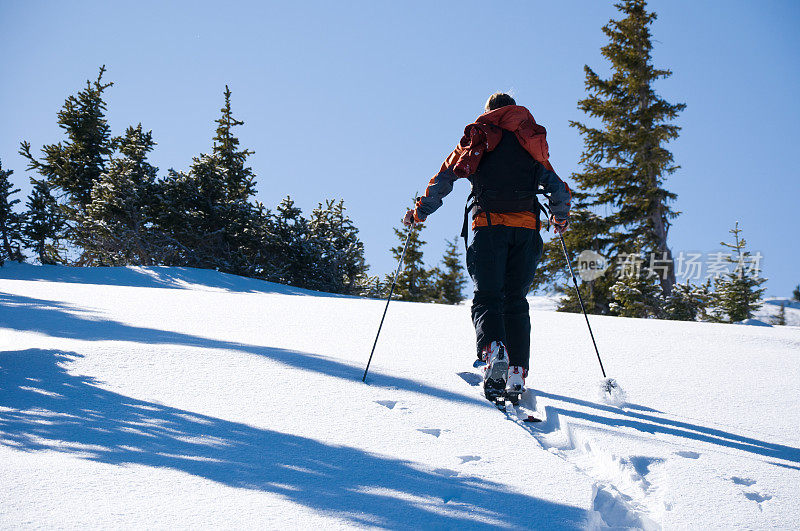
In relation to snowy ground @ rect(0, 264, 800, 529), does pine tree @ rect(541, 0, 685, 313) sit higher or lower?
higher

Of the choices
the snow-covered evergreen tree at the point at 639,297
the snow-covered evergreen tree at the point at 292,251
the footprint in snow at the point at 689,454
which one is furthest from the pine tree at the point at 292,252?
the footprint in snow at the point at 689,454

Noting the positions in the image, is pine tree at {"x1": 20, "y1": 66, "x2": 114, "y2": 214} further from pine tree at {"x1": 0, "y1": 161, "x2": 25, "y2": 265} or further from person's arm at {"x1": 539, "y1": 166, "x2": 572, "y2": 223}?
person's arm at {"x1": 539, "y1": 166, "x2": 572, "y2": 223}

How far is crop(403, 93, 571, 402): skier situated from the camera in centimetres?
304

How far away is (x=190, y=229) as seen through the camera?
742 inches

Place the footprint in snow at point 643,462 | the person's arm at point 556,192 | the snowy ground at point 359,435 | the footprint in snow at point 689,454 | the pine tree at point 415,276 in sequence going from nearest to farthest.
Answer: the snowy ground at point 359,435
the footprint in snow at point 643,462
the footprint in snow at point 689,454
the person's arm at point 556,192
the pine tree at point 415,276

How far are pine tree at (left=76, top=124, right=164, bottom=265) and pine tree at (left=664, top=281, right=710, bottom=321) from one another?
59.3 feet

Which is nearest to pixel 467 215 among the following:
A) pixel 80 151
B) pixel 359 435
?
pixel 359 435

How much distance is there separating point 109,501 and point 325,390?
46.7 inches

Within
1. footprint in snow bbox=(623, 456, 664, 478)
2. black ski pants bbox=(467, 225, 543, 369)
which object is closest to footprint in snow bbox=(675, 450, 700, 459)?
footprint in snow bbox=(623, 456, 664, 478)

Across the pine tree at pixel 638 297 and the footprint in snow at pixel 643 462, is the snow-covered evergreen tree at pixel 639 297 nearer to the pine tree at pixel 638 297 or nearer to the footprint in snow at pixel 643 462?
the pine tree at pixel 638 297

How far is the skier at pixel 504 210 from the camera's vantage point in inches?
120

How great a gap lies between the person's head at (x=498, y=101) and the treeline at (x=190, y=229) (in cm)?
1609

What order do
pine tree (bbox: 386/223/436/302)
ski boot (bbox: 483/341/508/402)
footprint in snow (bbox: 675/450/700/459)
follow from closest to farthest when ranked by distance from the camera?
footprint in snow (bbox: 675/450/700/459) < ski boot (bbox: 483/341/508/402) < pine tree (bbox: 386/223/436/302)

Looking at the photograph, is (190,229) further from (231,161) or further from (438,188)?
(438,188)
